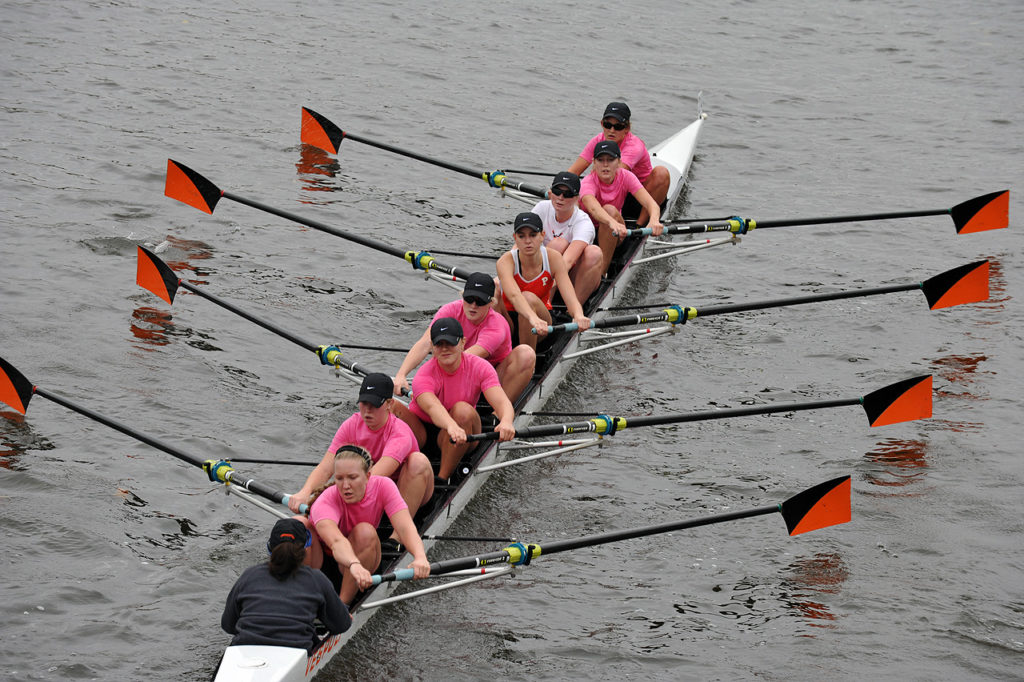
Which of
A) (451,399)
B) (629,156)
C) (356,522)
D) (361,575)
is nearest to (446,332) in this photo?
(451,399)

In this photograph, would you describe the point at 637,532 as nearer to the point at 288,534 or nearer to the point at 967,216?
the point at 288,534

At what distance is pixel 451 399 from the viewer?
8.92 meters

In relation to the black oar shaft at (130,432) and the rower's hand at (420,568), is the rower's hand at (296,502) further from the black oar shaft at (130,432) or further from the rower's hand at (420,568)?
the black oar shaft at (130,432)

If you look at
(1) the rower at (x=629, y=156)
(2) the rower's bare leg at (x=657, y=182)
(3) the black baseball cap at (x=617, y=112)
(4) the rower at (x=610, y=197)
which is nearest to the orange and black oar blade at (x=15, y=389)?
(4) the rower at (x=610, y=197)

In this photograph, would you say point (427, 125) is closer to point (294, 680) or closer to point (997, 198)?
point (997, 198)

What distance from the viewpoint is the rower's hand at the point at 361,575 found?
23.5 ft

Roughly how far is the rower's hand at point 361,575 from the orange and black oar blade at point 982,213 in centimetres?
951

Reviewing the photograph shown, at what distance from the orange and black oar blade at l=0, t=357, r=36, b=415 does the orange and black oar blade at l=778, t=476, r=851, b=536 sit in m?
6.11

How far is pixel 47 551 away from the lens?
8344 mm

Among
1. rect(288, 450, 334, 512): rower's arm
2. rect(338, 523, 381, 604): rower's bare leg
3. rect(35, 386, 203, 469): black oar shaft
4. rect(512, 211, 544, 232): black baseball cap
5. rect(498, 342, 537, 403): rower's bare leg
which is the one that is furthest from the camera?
rect(512, 211, 544, 232): black baseball cap

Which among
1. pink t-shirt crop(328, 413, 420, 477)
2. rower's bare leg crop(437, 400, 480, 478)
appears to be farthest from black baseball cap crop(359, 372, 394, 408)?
rower's bare leg crop(437, 400, 480, 478)

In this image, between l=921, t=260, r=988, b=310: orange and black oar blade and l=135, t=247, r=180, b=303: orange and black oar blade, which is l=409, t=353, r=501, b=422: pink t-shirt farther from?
l=921, t=260, r=988, b=310: orange and black oar blade

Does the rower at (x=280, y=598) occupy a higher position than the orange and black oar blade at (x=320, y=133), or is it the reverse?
the orange and black oar blade at (x=320, y=133)

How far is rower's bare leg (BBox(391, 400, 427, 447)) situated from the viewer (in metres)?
8.88
